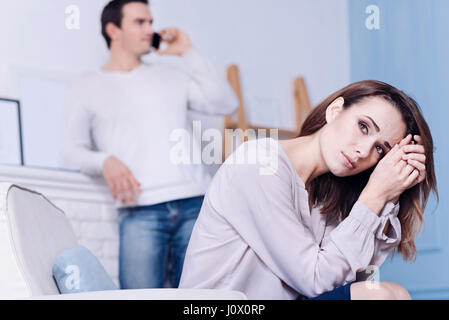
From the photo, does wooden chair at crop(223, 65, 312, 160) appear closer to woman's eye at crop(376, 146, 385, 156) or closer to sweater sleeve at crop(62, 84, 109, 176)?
sweater sleeve at crop(62, 84, 109, 176)

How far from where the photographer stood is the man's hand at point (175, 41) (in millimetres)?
2086

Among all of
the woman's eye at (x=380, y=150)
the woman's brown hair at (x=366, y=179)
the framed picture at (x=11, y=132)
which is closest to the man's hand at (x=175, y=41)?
the framed picture at (x=11, y=132)

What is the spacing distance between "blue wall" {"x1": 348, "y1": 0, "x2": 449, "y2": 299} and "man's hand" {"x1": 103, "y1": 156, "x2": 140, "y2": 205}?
0.77 m

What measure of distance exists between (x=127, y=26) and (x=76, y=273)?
126 centimetres

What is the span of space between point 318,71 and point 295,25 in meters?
0.19

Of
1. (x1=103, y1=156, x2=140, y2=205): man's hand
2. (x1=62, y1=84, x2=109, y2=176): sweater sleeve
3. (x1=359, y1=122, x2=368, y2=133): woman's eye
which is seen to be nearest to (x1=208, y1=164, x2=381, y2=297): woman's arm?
(x1=359, y1=122, x2=368, y2=133): woman's eye

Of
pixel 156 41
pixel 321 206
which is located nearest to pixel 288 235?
pixel 321 206

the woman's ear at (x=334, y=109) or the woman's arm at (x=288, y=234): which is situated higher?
the woman's ear at (x=334, y=109)

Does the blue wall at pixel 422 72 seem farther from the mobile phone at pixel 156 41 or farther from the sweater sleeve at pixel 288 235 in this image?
the sweater sleeve at pixel 288 235

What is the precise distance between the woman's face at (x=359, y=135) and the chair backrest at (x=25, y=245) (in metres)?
0.55

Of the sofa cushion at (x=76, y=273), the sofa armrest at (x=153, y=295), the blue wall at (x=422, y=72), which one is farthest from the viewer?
the blue wall at (x=422, y=72)

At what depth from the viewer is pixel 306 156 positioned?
123 centimetres
